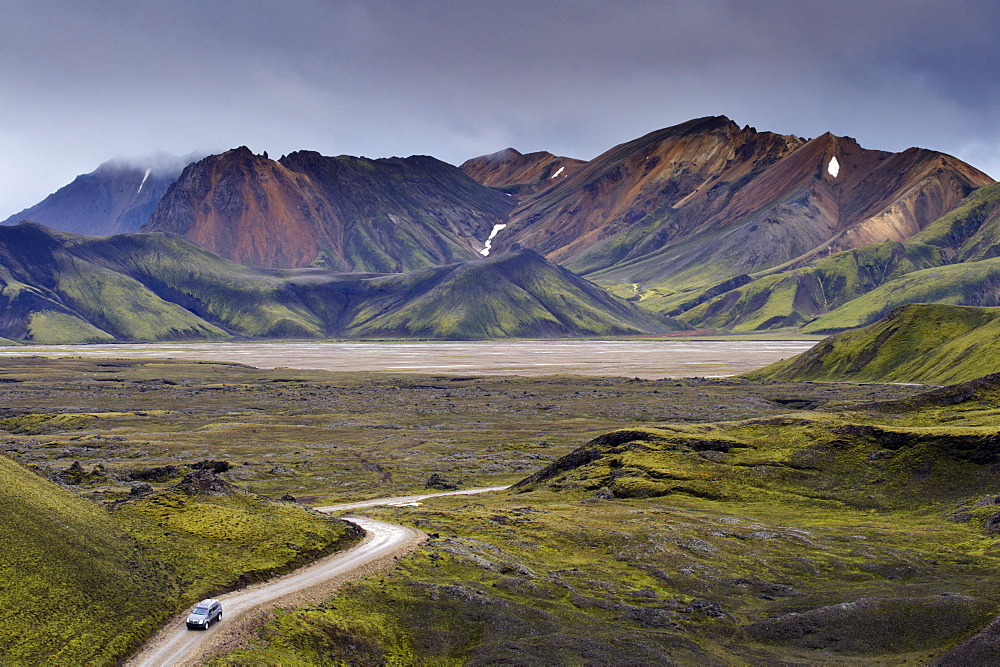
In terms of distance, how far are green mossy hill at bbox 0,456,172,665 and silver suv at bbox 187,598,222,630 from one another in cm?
271

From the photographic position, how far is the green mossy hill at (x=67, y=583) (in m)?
45.0

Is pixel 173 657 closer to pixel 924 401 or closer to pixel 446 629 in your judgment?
pixel 446 629

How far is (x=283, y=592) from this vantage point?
182 feet

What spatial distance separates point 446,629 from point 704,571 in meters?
25.1

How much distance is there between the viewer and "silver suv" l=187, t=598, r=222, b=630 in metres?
48.4

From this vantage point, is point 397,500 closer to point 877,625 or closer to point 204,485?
point 204,485

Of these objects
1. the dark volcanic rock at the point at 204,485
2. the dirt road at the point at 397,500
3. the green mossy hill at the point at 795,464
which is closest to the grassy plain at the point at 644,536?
the green mossy hill at the point at 795,464

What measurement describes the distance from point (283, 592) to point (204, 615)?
7.57 metres

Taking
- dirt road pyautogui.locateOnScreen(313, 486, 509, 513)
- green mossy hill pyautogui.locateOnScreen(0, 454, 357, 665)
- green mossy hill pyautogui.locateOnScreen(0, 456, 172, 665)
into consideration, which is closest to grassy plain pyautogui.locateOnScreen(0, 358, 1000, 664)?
green mossy hill pyautogui.locateOnScreen(0, 454, 357, 665)

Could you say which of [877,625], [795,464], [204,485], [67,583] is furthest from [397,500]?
[877,625]

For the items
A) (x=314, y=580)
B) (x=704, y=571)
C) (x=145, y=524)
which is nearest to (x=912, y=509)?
(x=704, y=571)

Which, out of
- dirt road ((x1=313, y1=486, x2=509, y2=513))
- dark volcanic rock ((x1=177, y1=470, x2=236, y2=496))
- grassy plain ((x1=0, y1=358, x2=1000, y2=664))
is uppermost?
dark volcanic rock ((x1=177, y1=470, x2=236, y2=496))

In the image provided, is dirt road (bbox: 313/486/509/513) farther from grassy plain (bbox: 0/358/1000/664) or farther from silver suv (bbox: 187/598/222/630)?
silver suv (bbox: 187/598/222/630)

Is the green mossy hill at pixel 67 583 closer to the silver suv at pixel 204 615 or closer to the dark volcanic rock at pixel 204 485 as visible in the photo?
the silver suv at pixel 204 615
